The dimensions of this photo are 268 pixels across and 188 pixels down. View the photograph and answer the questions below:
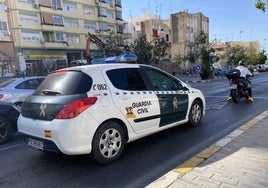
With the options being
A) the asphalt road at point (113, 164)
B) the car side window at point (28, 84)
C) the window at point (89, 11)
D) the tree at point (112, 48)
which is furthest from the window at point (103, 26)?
the asphalt road at point (113, 164)

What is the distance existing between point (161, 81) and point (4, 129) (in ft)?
12.7

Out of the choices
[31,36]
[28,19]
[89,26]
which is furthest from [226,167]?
[89,26]

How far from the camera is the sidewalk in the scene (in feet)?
10.8

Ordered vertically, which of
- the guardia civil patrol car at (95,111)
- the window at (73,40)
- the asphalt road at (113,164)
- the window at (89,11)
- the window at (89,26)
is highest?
the window at (89,11)

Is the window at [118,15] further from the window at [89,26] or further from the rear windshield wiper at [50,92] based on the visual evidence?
the rear windshield wiper at [50,92]

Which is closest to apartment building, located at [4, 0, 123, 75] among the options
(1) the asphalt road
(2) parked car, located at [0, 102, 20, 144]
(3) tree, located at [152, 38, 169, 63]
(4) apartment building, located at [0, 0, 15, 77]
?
(4) apartment building, located at [0, 0, 15, 77]

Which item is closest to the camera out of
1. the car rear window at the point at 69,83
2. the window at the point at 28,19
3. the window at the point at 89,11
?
the car rear window at the point at 69,83

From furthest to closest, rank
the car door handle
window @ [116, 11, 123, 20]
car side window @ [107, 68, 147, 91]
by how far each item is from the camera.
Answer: window @ [116, 11, 123, 20]
car side window @ [107, 68, 147, 91]
the car door handle

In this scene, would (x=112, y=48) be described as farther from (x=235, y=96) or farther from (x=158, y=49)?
(x=235, y=96)

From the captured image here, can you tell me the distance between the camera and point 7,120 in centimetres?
612

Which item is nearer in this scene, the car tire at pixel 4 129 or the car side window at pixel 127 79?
the car side window at pixel 127 79

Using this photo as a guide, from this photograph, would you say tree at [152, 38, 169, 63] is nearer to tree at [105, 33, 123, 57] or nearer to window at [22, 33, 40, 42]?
tree at [105, 33, 123, 57]

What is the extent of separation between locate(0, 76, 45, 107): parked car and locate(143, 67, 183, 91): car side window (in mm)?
4861

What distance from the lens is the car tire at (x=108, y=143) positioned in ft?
13.5
